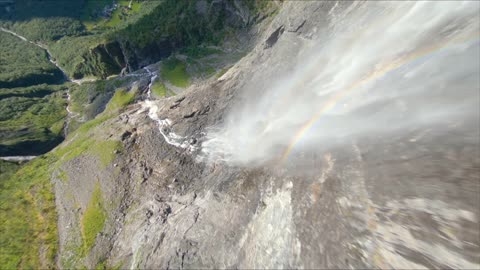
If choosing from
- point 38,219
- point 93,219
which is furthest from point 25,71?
point 93,219

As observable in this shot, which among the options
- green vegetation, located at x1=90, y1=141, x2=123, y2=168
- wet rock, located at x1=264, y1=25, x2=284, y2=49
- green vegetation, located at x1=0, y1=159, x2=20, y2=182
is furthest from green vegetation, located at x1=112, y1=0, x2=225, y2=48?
green vegetation, located at x1=90, y1=141, x2=123, y2=168

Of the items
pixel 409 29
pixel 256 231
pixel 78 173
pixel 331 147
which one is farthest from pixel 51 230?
pixel 409 29

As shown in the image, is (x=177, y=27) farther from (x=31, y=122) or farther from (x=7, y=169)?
(x=7, y=169)

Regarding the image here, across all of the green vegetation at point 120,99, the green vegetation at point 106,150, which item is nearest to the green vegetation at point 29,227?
the green vegetation at point 106,150

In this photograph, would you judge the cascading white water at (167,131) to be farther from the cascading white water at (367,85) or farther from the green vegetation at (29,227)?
the green vegetation at (29,227)

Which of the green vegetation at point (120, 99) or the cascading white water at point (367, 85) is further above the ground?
the green vegetation at point (120, 99)

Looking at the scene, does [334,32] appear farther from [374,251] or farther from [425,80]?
[374,251]

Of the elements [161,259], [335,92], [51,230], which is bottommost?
[335,92]
